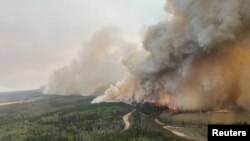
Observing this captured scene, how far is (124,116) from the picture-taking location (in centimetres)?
17338

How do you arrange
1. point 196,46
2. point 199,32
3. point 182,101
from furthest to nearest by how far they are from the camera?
1. point 182,101
2. point 196,46
3. point 199,32

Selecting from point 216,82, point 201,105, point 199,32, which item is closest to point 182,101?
point 201,105

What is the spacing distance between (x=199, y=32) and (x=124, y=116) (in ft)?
182

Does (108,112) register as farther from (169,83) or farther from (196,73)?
(196,73)

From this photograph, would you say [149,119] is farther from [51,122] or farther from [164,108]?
[51,122]

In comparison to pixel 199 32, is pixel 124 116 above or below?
below

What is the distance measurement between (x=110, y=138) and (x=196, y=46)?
56.5m

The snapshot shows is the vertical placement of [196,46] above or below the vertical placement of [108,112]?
above

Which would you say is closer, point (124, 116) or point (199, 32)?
point (199, 32)

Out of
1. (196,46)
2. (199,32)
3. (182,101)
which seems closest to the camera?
(199,32)

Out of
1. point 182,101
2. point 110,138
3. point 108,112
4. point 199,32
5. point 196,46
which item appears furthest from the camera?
point 108,112

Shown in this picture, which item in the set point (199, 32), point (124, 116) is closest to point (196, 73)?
point (199, 32)

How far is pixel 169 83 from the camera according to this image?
578ft

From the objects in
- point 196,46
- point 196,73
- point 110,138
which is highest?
point 196,46
